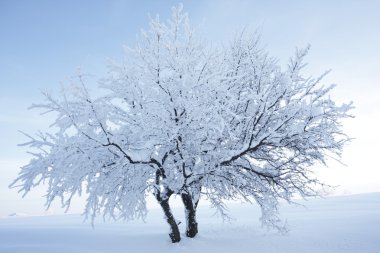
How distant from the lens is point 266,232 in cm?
1154

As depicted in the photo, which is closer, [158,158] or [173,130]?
[173,130]

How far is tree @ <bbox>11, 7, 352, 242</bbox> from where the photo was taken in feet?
24.8

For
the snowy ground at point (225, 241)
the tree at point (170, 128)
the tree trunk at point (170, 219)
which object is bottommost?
the snowy ground at point (225, 241)

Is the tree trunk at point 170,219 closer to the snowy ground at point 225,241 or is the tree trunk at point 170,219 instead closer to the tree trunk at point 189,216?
the snowy ground at point 225,241

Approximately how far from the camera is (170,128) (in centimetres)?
778

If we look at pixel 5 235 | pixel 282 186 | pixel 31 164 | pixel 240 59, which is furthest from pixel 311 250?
pixel 5 235

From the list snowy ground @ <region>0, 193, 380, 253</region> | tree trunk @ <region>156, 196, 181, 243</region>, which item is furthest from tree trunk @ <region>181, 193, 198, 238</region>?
tree trunk @ <region>156, 196, 181, 243</region>

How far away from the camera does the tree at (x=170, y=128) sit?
755 centimetres

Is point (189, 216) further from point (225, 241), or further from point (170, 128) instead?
point (170, 128)

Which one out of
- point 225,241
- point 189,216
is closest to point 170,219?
point 189,216

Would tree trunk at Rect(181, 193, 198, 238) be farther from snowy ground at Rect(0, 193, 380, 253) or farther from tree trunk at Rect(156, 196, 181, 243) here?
tree trunk at Rect(156, 196, 181, 243)

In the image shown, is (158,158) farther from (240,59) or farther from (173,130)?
(240,59)

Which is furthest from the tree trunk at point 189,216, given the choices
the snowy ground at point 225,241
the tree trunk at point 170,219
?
the tree trunk at point 170,219

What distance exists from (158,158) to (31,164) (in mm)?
3210
